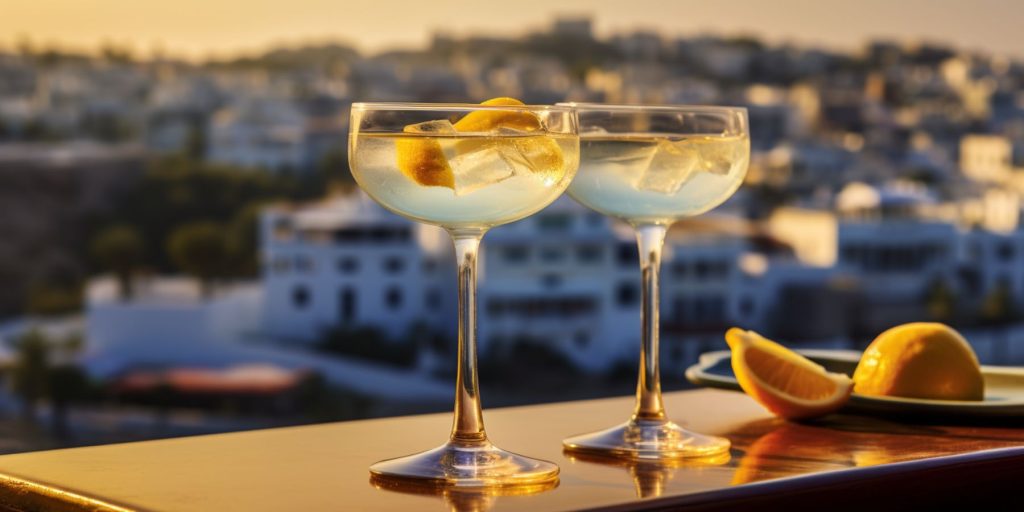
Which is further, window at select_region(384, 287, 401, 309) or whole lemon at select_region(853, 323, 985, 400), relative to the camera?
window at select_region(384, 287, 401, 309)

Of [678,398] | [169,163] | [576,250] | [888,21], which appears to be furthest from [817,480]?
[888,21]

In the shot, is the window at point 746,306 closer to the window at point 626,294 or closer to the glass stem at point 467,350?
the window at point 626,294

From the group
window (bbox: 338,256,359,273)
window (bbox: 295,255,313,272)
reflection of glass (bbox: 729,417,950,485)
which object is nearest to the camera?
reflection of glass (bbox: 729,417,950,485)

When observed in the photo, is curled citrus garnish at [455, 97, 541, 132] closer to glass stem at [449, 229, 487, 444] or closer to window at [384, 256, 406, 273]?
glass stem at [449, 229, 487, 444]

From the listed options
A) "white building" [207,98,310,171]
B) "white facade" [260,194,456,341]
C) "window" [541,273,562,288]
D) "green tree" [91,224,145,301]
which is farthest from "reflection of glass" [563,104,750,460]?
"white building" [207,98,310,171]

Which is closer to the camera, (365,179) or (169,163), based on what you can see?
(365,179)

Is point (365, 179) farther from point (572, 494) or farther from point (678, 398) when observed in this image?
point (678, 398)

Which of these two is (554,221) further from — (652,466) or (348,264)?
(652,466)
